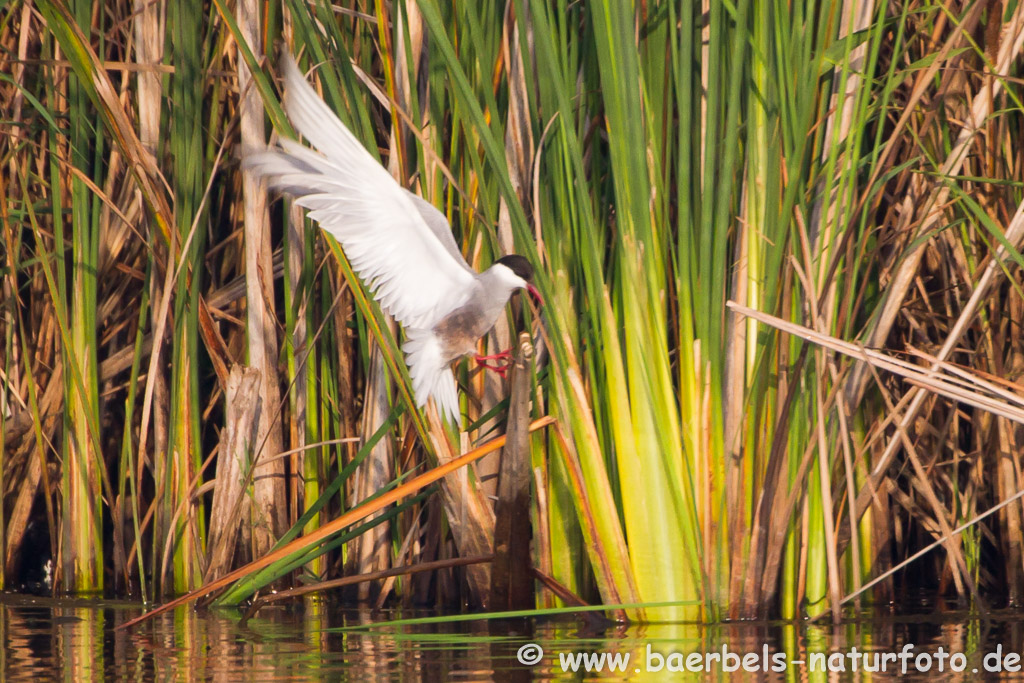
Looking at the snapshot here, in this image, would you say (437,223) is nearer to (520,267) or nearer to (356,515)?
(520,267)

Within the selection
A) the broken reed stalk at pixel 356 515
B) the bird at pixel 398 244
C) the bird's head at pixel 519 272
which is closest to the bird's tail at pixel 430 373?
the bird at pixel 398 244

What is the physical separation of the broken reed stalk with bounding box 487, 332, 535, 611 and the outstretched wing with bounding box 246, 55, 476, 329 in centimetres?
30

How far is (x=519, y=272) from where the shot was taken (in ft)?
8.86

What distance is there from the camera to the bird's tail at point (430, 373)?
9.56 ft

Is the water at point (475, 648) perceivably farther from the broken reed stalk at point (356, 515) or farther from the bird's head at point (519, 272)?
the bird's head at point (519, 272)

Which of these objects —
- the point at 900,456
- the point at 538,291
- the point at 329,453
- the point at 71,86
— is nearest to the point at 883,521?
the point at 900,456

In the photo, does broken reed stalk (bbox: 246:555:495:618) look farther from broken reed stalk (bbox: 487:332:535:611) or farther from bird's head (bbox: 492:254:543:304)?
bird's head (bbox: 492:254:543:304)

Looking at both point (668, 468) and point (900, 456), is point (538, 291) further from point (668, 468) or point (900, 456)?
point (900, 456)

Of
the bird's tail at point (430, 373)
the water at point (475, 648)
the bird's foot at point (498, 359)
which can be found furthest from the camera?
the bird's foot at point (498, 359)

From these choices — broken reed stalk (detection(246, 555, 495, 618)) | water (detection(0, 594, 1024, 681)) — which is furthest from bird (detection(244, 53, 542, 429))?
water (detection(0, 594, 1024, 681))

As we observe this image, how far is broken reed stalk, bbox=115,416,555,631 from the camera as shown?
2.73 meters

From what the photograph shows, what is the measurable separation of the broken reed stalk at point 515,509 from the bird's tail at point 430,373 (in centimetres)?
25

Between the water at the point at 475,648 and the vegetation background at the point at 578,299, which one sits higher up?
the vegetation background at the point at 578,299

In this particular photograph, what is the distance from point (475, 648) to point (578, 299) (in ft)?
2.74
